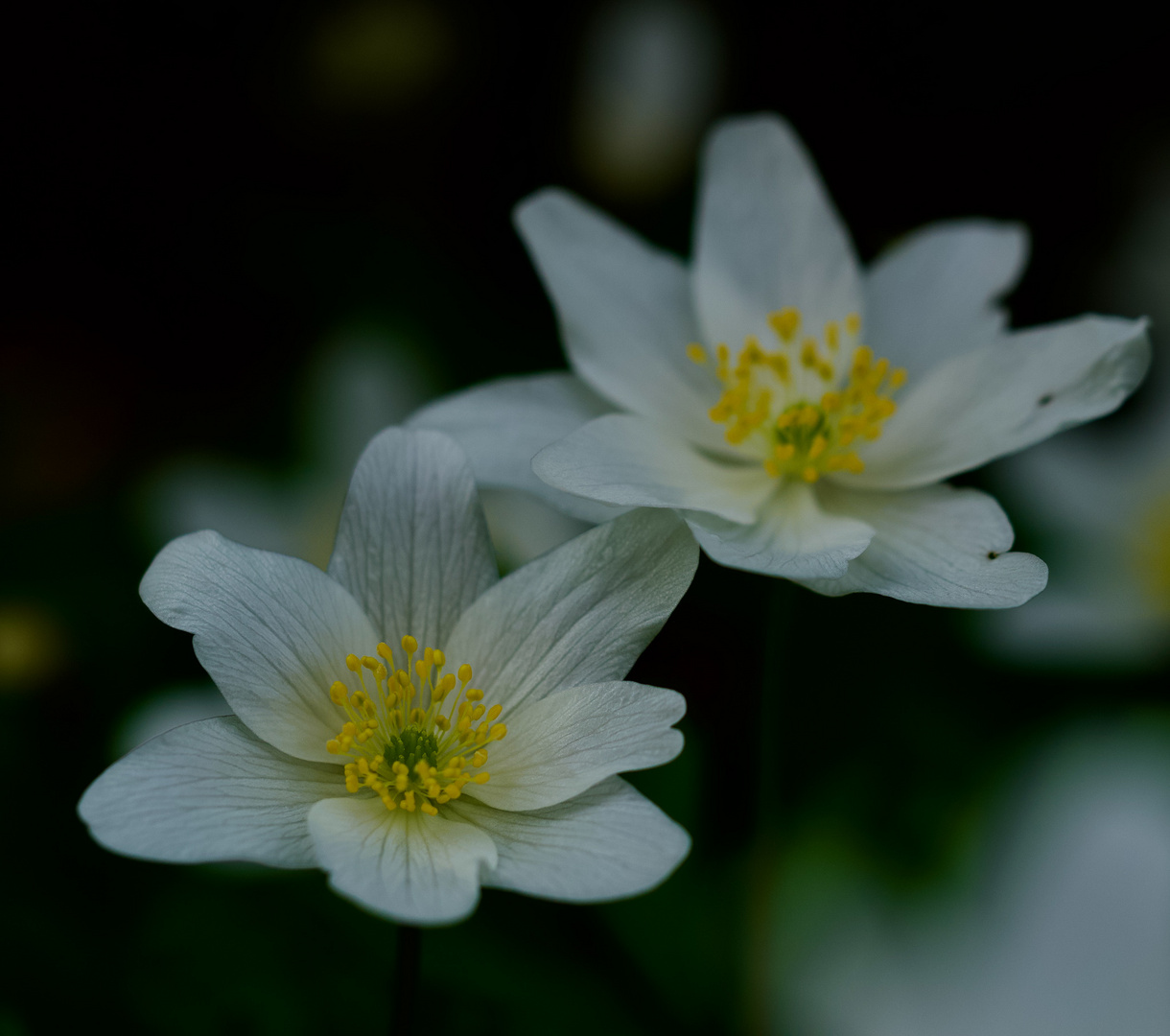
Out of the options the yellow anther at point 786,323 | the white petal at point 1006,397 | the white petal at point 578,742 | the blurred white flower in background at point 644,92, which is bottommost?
the white petal at point 578,742

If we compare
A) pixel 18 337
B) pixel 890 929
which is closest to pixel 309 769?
pixel 890 929

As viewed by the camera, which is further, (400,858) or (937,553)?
(937,553)

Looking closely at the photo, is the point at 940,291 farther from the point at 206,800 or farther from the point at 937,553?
the point at 206,800

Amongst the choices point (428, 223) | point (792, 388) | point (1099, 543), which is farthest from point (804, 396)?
point (428, 223)

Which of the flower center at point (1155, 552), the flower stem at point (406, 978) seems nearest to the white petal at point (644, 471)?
the flower stem at point (406, 978)

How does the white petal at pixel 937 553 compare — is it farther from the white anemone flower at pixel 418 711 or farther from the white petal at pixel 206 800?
the white petal at pixel 206 800
